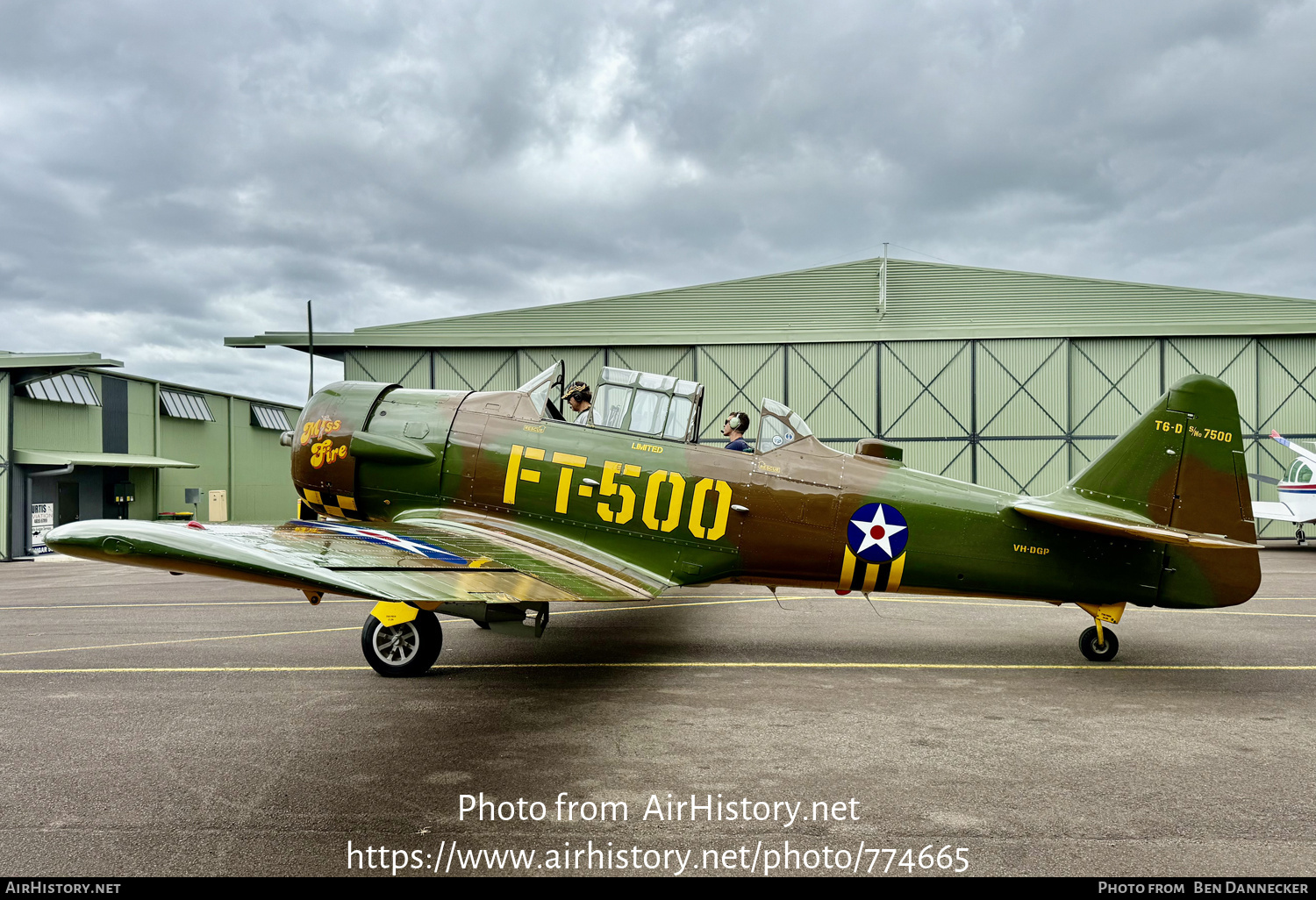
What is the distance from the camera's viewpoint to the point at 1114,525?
6.09 meters

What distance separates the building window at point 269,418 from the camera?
3516 centimetres

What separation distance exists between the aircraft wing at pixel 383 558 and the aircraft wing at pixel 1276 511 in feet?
71.4

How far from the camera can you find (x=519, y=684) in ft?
19.2

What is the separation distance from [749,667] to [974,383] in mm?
19864

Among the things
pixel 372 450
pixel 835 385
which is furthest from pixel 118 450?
pixel 835 385

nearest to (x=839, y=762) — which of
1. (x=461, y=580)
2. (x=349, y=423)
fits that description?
(x=461, y=580)

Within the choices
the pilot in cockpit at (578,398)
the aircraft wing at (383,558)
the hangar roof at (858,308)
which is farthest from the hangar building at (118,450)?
the aircraft wing at (383,558)

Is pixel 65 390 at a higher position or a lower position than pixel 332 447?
higher

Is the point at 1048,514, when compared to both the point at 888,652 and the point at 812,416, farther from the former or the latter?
the point at 812,416

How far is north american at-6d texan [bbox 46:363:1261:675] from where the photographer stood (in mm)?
6488

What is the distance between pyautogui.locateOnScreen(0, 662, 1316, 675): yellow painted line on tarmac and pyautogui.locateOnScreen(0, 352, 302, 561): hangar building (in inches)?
636

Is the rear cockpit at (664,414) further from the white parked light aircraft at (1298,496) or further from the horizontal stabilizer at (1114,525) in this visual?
the white parked light aircraft at (1298,496)

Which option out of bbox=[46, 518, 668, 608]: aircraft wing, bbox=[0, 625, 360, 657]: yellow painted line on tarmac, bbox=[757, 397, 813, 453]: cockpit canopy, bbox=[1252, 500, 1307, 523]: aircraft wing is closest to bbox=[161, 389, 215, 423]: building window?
bbox=[0, 625, 360, 657]: yellow painted line on tarmac

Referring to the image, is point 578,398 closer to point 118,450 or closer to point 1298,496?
point 1298,496
